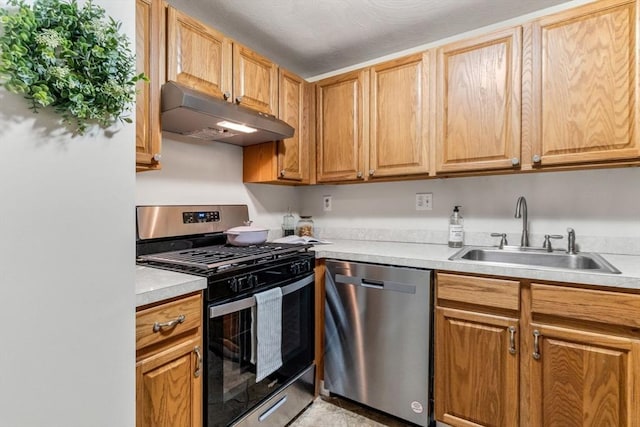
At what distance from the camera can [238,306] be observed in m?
1.36

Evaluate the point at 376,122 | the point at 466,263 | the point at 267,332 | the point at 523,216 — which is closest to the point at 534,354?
the point at 466,263

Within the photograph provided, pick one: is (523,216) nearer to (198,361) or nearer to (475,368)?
(475,368)

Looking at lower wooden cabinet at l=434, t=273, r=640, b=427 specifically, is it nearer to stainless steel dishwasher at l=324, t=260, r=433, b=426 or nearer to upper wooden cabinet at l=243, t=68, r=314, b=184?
stainless steel dishwasher at l=324, t=260, r=433, b=426

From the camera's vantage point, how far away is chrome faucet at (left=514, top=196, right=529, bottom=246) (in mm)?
1828

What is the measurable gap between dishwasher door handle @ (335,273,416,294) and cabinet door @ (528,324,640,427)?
55 cm

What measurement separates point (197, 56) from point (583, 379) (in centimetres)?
224

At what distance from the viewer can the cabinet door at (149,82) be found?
136cm

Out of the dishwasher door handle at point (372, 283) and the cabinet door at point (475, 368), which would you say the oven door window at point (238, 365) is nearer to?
the dishwasher door handle at point (372, 283)

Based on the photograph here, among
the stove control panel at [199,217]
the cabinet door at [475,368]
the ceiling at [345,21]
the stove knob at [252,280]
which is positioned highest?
the ceiling at [345,21]

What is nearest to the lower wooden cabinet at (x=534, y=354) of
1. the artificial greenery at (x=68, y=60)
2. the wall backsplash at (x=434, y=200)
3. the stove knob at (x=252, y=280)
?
the wall backsplash at (x=434, y=200)

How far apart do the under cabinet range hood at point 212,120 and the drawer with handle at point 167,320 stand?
0.84 metres

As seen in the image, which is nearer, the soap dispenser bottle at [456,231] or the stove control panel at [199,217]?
the stove control panel at [199,217]

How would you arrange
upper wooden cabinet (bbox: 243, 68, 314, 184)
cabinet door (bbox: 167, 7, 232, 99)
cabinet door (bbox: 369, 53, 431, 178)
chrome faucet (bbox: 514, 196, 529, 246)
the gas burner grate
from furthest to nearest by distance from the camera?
upper wooden cabinet (bbox: 243, 68, 314, 184) < cabinet door (bbox: 369, 53, 431, 178) < chrome faucet (bbox: 514, 196, 529, 246) < cabinet door (bbox: 167, 7, 232, 99) < the gas burner grate

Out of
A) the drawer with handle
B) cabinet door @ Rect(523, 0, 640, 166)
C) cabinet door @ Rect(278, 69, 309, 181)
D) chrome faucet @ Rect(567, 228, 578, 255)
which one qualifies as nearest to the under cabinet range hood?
cabinet door @ Rect(278, 69, 309, 181)
